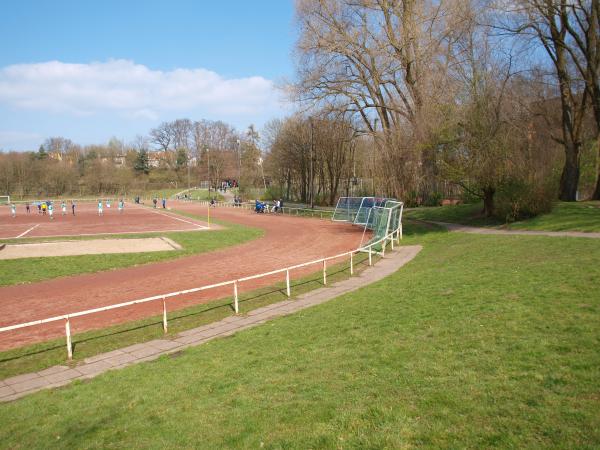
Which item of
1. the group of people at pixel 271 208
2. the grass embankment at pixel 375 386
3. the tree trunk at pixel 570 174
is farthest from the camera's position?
the group of people at pixel 271 208

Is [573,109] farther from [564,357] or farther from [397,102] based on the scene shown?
[564,357]

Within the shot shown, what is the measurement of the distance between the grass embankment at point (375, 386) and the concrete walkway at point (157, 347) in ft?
1.76

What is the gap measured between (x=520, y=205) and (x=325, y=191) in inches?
1381

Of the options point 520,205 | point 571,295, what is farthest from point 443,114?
point 571,295

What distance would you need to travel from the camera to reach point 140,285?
1552 centimetres

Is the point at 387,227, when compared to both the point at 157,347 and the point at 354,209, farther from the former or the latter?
the point at 354,209

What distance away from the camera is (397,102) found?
34.7m

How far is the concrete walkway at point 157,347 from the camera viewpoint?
7430 mm

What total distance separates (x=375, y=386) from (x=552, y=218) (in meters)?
20.2

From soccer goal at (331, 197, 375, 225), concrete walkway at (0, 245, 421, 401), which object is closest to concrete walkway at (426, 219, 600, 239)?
soccer goal at (331, 197, 375, 225)

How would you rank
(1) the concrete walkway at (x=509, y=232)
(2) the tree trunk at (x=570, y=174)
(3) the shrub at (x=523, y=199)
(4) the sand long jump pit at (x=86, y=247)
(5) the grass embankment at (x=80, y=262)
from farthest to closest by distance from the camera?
(2) the tree trunk at (x=570, y=174) → (3) the shrub at (x=523, y=199) → (4) the sand long jump pit at (x=86, y=247) → (1) the concrete walkway at (x=509, y=232) → (5) the grass embankment at (x=80, y=262)

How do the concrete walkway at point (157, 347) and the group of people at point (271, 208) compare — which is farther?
the group of people at point (271, 208)

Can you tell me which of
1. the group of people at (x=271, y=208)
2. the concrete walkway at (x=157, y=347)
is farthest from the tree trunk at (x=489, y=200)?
the group of people at (x=271, y=208)

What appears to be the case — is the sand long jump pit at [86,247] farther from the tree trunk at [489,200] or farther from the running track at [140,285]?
the tree trunk at [489,200]
